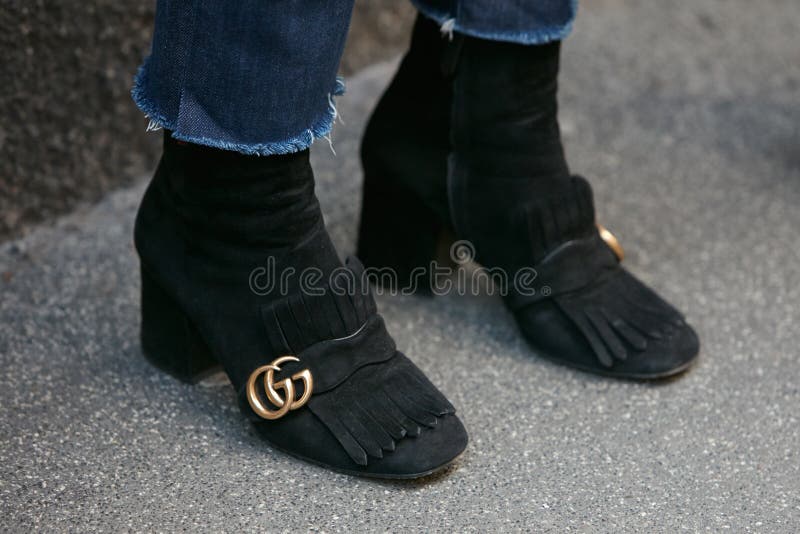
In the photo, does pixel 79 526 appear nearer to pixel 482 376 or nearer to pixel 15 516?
pixel 15 516

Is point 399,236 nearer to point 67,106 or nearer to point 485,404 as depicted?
point 485,404

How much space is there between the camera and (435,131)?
3.61 feet

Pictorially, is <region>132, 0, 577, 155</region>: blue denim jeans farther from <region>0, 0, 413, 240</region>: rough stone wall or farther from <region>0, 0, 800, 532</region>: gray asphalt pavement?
<region>0, 0, 413, 240</region>: rough stone wall

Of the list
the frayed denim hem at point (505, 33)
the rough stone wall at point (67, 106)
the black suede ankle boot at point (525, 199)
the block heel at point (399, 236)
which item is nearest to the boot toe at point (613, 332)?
the black suede ankle boot at point (525, 199)

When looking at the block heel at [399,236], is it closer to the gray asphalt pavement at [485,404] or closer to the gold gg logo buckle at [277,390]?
the gray asphalt pavement at [485,404]

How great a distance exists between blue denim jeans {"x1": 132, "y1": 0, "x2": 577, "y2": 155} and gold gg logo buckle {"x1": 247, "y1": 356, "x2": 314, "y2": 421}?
0.21 meters

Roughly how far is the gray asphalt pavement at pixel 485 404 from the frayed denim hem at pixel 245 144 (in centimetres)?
29

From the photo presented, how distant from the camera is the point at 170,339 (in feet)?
3.25

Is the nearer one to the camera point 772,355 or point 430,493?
point 430,493

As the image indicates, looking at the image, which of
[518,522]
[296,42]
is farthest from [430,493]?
[296,42]

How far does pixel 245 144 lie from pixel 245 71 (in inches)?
2.5

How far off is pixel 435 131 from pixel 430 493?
43cm

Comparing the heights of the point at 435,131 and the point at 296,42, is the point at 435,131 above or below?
below

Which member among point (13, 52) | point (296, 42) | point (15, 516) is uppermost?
point (296, 42)
